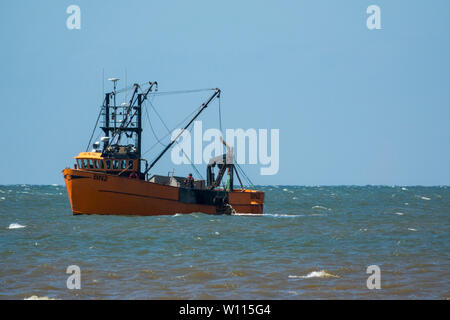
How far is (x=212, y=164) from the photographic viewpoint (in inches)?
2140

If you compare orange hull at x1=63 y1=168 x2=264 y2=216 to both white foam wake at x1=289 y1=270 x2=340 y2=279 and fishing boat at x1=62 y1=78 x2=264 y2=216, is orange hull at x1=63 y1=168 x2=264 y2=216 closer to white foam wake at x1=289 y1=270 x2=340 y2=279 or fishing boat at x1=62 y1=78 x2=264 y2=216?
fishing boat at x1=62 y1=78 x2=264 y2=216

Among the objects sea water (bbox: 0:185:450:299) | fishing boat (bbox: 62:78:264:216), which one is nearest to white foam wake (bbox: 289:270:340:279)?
sea water (bbox: 0:185:450:299)

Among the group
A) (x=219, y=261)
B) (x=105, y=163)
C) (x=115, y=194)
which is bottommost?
(x=219, y=261)

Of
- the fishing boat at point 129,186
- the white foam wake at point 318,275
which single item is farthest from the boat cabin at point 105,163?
the white foam wake at point 318,275

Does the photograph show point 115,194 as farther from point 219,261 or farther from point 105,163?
point 219,261

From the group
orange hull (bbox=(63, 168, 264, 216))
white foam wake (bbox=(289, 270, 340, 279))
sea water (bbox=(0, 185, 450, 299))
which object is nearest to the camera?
sea water (bbox=(0, 185, 450, 299))

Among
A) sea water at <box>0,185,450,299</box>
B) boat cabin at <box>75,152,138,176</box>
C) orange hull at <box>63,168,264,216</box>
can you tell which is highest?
boat cabin at <box>75,152,138,176</box>

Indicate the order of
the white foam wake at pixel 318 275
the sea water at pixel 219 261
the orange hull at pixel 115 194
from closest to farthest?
the sea water at pixel 219 261
the white foam wake at pixel 318 275
the orange hull at pixel 115 194

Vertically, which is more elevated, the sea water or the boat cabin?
the boat cabin

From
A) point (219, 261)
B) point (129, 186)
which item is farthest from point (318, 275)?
point (129, 186)

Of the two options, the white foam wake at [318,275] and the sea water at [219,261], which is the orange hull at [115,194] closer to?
the sea water at [219,261]

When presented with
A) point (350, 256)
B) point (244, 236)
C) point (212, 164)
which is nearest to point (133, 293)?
point (350, 256)

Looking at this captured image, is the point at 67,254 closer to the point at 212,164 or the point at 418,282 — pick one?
the point at 418,282
